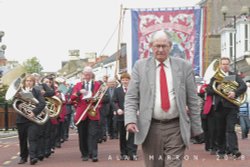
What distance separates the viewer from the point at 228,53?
173ft

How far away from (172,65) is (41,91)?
7557mm

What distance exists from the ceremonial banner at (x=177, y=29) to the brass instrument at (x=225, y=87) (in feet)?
9.65

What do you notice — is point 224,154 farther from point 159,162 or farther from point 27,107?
point 159,162

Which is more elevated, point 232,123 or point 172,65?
point 172,65

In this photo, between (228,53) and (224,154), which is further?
(228,53)

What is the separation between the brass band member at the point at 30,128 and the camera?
46.9 feet

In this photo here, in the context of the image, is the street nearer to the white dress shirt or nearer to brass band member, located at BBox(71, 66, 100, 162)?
brass band member, located at BBox(71, 66, 100, 162)

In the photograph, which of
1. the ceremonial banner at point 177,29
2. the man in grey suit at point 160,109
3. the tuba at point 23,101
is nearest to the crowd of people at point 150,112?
the man in grey suit at point 160,109

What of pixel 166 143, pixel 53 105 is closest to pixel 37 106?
pixel 53 105

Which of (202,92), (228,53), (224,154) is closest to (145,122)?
(224,154)

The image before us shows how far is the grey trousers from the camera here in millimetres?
7883

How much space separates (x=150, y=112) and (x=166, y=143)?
0.41 m

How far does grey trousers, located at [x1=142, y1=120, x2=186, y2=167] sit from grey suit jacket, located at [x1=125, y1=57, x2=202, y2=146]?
87 millimetres

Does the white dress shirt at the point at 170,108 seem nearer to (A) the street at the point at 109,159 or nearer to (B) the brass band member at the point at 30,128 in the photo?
(A) the street at the point at 109,159
